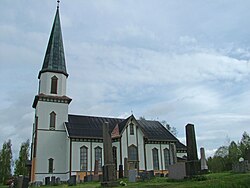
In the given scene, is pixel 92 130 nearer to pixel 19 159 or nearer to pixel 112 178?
pixel 112 178

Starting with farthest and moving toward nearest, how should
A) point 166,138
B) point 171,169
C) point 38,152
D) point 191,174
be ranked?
point 166,138 < point 38,152 < point 171,169 < point 191,174

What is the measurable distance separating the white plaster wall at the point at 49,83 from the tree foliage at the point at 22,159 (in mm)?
21760

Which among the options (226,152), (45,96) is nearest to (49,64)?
(45,96)

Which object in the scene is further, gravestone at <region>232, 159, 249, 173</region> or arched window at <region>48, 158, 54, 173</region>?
arched window at <region>48, 158, 54, 173</region>

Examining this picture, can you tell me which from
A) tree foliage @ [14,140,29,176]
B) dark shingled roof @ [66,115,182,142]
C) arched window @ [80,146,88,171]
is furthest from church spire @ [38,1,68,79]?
tree foliage @ [14,140,29,176]

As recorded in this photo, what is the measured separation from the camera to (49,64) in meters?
38.5

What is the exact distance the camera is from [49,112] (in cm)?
3616

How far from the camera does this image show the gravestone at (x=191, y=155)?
14.8m

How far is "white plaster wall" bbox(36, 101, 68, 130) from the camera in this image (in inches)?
1400

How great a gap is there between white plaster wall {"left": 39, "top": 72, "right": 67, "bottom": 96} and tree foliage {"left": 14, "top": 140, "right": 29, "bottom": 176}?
2176cm

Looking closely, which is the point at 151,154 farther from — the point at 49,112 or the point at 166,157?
the point at 49,112

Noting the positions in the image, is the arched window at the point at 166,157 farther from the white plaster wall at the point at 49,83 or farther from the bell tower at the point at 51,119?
A: the white plaster wall at the point at 49,83

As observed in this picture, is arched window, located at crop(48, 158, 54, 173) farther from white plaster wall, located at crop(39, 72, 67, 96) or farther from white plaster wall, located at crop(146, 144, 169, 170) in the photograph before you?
white plaster wall, located at crop(146, 144, 169, 170)

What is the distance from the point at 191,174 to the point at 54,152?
2368 cm
